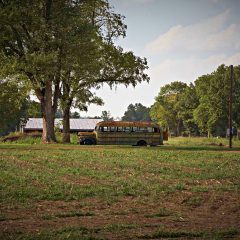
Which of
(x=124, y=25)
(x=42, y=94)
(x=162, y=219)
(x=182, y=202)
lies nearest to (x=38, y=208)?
(x=162, y=219)

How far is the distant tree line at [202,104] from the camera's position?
9050 cm

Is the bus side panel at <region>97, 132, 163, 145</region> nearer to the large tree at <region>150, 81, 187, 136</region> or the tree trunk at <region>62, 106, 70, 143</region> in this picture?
the tree trunk at <region>62, 106, 70, 143</region>

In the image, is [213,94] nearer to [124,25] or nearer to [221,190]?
[124,25]

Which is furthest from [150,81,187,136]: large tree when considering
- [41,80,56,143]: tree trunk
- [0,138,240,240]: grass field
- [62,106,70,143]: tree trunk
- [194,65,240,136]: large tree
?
[0,138,240,240]: grass field

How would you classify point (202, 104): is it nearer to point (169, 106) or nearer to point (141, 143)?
point (169, 106)

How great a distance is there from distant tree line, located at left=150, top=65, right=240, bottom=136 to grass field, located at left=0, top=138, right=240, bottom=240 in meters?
71.1

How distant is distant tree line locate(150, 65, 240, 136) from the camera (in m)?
90.5

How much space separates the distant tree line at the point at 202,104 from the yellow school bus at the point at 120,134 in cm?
4722

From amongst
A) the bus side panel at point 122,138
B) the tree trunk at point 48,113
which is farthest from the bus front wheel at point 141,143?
the tree trunk at point 48,113

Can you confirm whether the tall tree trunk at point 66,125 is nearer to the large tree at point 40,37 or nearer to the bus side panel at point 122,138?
the bus side panel at point 122,138

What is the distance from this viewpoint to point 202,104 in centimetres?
9569

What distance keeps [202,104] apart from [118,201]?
8520 cm

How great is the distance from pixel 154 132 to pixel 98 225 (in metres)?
36.4

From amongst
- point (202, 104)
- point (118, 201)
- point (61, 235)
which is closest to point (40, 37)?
point (118, 201)
